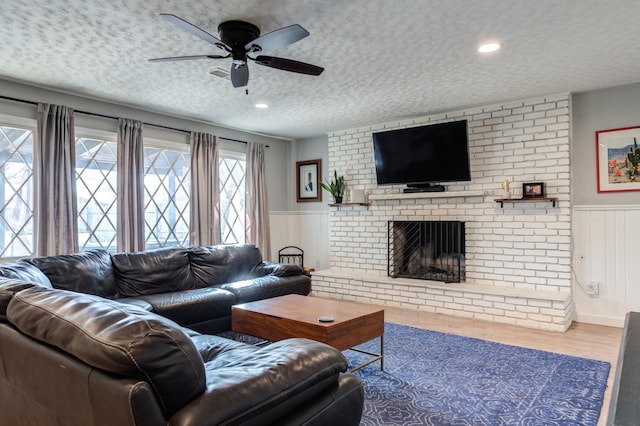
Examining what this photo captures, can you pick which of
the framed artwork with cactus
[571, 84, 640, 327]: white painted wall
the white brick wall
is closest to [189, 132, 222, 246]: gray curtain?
the white brick wall

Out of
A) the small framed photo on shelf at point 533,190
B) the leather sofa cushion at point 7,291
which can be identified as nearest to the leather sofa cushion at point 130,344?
the leather sofa cushion at point 7,291

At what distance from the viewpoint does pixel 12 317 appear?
1395 mm

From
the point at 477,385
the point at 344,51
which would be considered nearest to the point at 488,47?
the point at 344,51

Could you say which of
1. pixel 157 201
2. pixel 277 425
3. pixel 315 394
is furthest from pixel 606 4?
pixel 157 201

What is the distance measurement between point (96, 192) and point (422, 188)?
12.2 feet

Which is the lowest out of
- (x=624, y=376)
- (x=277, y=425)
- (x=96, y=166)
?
(x=277, y=425)

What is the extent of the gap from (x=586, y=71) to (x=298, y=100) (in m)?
2.64

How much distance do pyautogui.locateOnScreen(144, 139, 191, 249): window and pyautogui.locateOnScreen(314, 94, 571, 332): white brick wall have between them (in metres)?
2.37

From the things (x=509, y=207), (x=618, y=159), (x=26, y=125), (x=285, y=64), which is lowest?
(x=509, y=207)

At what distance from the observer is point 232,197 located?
5762mm

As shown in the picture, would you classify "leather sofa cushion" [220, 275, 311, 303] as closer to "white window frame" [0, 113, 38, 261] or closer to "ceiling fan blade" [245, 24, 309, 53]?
"white window frame" [0, 113, 38, 261]

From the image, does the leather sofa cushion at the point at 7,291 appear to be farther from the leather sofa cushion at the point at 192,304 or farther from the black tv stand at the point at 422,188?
the black tv stand at the point at 422,188

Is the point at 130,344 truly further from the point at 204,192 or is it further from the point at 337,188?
the point at 337,188

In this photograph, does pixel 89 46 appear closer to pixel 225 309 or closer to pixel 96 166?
pixel 96 166
